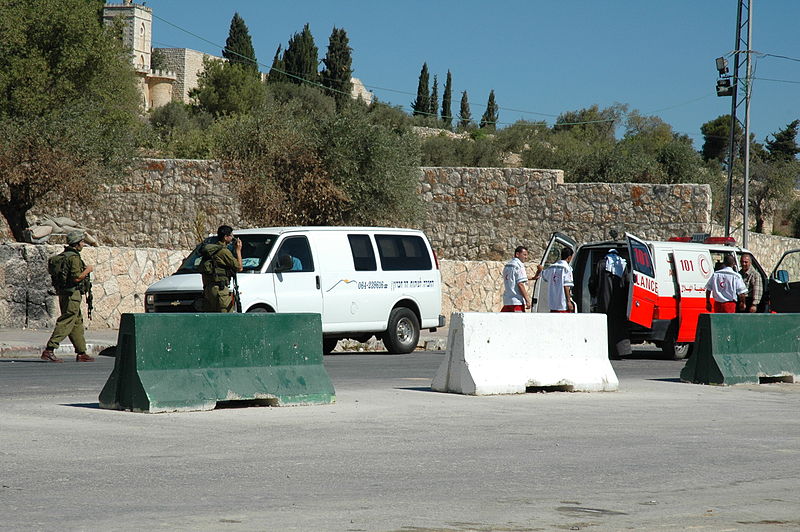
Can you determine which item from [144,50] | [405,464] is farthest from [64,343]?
[144,50]

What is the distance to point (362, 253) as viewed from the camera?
734 inches

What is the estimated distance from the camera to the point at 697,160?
51281mm

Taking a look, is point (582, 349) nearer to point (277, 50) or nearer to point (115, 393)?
point (115, 393)

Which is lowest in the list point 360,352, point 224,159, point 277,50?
point 360,352

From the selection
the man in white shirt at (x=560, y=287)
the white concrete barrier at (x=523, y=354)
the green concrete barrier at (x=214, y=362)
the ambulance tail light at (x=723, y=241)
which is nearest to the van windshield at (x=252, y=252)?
the man in white shirt at (x=560, y=287)

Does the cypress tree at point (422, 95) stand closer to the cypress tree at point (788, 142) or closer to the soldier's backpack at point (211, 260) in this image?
the cypress tree at point (788, 142)

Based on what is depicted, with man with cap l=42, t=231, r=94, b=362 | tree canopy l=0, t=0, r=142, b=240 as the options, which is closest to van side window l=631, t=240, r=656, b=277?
man with cap l=42, t=231, r=94, b=362

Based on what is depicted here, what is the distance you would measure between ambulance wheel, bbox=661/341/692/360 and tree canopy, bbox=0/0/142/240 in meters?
15.0

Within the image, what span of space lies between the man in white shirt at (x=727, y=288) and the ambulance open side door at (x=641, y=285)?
3.17 ft

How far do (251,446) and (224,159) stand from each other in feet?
82.1

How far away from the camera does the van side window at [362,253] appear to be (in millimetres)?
18486

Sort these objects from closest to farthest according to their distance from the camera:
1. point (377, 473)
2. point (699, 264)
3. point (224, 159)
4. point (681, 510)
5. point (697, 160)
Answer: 1. point (681, 510)
2. point (377, 473)
3. point (699, 264)
4. point (224, 159)
5. point (697, 160)

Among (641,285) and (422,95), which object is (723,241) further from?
(422,95)

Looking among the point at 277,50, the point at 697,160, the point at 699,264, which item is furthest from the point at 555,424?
the point at 277,50
